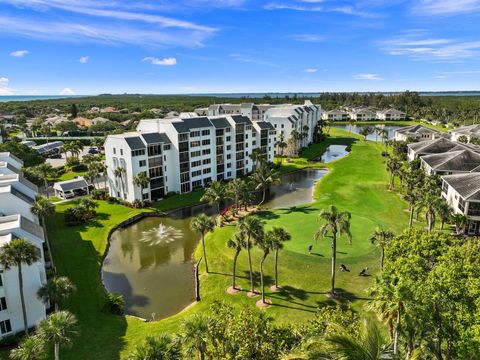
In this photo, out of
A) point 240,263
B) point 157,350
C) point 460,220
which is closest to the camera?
point 157,350

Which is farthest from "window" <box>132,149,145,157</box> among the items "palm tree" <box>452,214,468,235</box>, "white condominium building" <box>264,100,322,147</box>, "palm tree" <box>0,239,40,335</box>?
"white condominium building" <box>264,100,322,147</box>

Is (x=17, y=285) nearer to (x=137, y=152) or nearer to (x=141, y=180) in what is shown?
(x=141, y=180)

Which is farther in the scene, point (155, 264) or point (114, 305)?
point (155, 264)

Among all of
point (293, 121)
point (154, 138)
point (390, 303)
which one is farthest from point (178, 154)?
point (390, 303)

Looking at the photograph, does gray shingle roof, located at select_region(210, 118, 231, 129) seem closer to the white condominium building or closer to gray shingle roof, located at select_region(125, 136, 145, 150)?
gray shingle roof, located at select_region(125, 136, 145, 150)

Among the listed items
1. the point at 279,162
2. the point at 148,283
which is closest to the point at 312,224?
the point at 148,283

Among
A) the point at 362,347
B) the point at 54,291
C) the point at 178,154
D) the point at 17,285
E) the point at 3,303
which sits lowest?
the point at 3,303

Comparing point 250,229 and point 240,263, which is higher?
point 250,229
